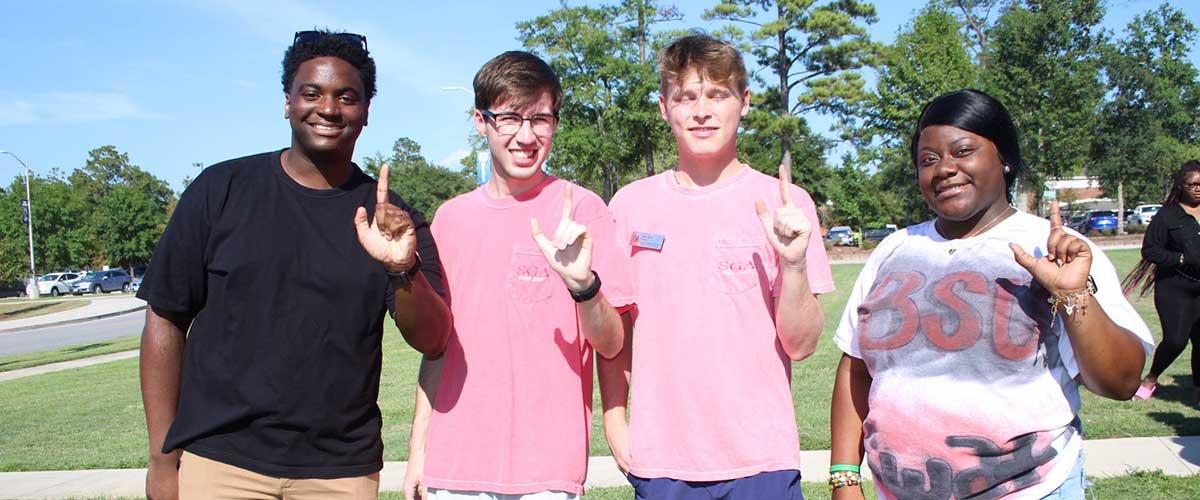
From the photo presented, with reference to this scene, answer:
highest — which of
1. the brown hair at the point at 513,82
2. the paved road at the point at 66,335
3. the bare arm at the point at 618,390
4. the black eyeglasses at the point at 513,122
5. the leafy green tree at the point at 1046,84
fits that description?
the leafy green tree at the point at 1046,84

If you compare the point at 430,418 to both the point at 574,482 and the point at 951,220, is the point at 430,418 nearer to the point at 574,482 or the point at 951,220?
the point at 574,482

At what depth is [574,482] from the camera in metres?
2.80

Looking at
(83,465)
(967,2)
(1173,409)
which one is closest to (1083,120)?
(967,2)

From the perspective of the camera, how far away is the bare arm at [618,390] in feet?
9.52

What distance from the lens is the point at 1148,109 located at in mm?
49406

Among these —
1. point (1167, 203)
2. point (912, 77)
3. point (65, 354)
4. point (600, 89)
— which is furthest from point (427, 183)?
point (1167, 203)

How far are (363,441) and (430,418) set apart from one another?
0.25 m

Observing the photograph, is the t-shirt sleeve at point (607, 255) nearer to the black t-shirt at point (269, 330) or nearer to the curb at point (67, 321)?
the black t-shirt at point (269, 330)

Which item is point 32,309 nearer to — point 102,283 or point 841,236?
point 102,283

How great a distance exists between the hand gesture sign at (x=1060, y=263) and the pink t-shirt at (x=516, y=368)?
3.82ft

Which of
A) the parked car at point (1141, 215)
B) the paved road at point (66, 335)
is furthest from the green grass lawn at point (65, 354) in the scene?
the parked car at point (1141, 215)

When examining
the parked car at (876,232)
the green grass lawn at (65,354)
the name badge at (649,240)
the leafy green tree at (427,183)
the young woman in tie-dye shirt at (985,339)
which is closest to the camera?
the young woman in tie-dye shirt at (985,339)

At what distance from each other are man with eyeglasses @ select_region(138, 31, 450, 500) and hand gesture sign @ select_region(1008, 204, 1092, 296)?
5.46ft

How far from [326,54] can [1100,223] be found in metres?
52.9
